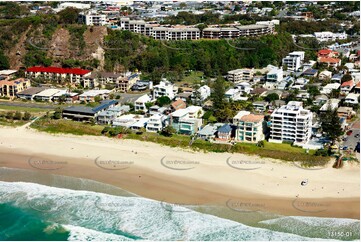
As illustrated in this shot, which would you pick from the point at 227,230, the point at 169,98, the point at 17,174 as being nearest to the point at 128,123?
the point at 169,98

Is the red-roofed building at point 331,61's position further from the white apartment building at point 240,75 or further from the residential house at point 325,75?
the white apartment building at point 240,75

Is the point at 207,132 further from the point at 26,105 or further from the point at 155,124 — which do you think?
the point at 26,105

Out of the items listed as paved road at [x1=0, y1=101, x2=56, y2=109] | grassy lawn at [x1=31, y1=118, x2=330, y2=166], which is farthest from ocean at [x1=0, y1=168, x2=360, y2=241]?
paved road at [x1=0, y1=101, x2=56, y2=109]

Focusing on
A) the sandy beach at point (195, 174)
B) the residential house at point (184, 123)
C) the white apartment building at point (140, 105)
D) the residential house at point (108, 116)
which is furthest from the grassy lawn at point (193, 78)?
the sandy beach at point (195, 174)

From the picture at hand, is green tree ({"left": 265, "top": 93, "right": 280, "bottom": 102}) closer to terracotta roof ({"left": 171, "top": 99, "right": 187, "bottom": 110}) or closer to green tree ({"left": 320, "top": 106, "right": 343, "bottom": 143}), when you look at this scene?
terracotta roof ({"left": 171, "top": 99, "right": 187, "bottom": 110})

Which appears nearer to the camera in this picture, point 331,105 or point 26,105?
point 331,105

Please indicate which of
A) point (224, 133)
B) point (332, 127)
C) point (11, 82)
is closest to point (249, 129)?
point (224, 133)
